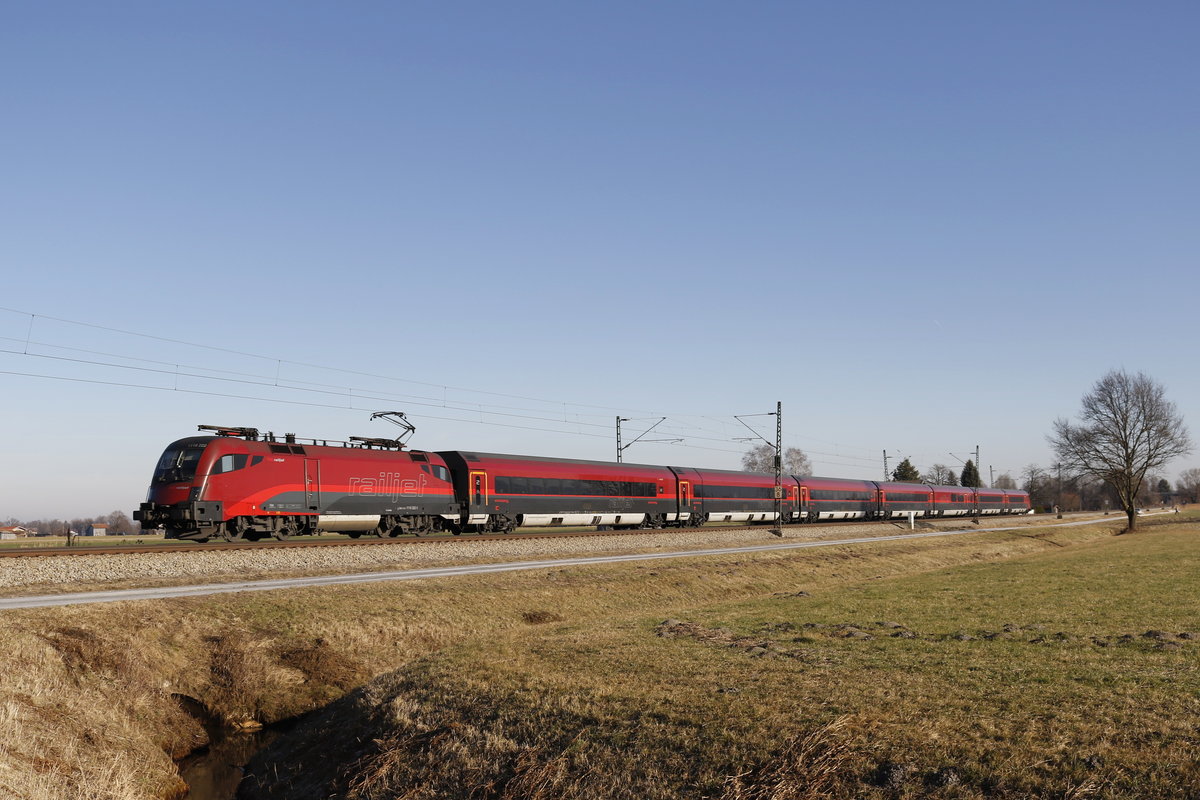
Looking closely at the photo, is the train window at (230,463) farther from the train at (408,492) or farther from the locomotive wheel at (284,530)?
the locomotive wheel at (284,530)

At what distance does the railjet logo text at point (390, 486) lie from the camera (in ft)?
122

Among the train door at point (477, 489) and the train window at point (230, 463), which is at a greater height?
the train window at point (230, 463)

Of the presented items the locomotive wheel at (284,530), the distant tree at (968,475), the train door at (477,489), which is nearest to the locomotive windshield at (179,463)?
the locomotive wheel at (284,530)

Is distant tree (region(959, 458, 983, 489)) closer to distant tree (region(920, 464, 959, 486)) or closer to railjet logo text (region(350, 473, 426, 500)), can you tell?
distant tree (region(920, 464, 959, 486))

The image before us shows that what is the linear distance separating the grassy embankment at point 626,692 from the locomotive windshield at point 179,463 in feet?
39.0

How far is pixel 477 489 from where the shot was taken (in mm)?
43219

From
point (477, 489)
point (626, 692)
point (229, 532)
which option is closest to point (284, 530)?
point (229, 532)

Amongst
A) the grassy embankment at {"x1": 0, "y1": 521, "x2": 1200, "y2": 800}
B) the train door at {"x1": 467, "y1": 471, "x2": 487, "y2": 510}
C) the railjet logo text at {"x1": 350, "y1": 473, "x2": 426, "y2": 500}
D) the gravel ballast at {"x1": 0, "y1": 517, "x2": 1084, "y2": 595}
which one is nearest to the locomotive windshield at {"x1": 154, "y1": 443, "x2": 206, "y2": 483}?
the gravel ballast at {"x1": 0, "y1": 517, "x2": 1084, "y2": 595}

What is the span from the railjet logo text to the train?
5 centimetres

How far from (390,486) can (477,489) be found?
571 centimetres

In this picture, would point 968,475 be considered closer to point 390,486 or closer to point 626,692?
point 390,486

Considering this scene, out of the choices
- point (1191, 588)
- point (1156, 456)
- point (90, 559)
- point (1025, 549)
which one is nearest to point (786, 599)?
point (1191, 588)

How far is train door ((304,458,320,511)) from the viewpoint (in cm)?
3497

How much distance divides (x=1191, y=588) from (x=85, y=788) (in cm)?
2823
